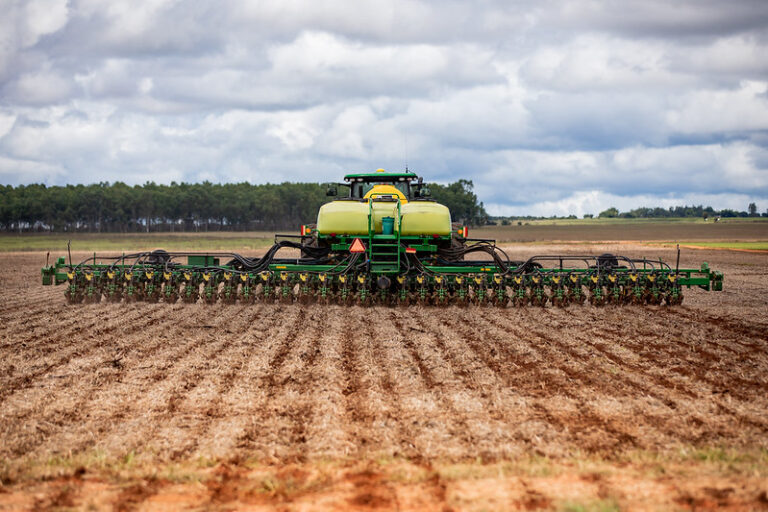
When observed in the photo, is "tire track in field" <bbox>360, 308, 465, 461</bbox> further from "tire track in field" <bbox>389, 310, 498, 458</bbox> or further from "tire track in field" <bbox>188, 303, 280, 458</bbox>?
"tire track in field" <bbox>188, 303, 280, 458</bbox>

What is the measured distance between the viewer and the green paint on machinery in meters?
14.0

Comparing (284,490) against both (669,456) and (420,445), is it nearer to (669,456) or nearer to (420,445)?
(420,445)

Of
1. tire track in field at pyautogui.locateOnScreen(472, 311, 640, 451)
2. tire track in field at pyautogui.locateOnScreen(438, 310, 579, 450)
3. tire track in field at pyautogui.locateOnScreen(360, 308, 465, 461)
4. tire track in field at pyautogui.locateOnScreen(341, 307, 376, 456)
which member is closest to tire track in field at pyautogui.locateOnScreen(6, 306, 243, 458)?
tire track in field at pyautogui.locateOnScreen(341, 307, 376, 456)

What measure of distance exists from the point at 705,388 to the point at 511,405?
91.4 inches

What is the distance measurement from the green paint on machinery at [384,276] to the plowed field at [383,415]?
84.4 inches

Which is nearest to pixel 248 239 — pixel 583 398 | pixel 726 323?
pixel 726 323

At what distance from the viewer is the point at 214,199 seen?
11300 cm

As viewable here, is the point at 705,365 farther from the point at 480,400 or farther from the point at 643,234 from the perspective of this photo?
the point at 643,234

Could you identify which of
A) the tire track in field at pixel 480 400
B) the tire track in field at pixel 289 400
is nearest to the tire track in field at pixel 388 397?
the tire track in field at pixel 480 400

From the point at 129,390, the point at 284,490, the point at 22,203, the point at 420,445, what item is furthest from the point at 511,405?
the point at 22,203

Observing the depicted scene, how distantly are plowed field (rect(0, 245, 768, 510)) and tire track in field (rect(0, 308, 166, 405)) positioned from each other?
4 centimetres

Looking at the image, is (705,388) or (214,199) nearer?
(705,388)

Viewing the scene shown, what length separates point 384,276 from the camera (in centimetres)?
1396

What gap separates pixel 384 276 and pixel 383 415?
7.65 meters
